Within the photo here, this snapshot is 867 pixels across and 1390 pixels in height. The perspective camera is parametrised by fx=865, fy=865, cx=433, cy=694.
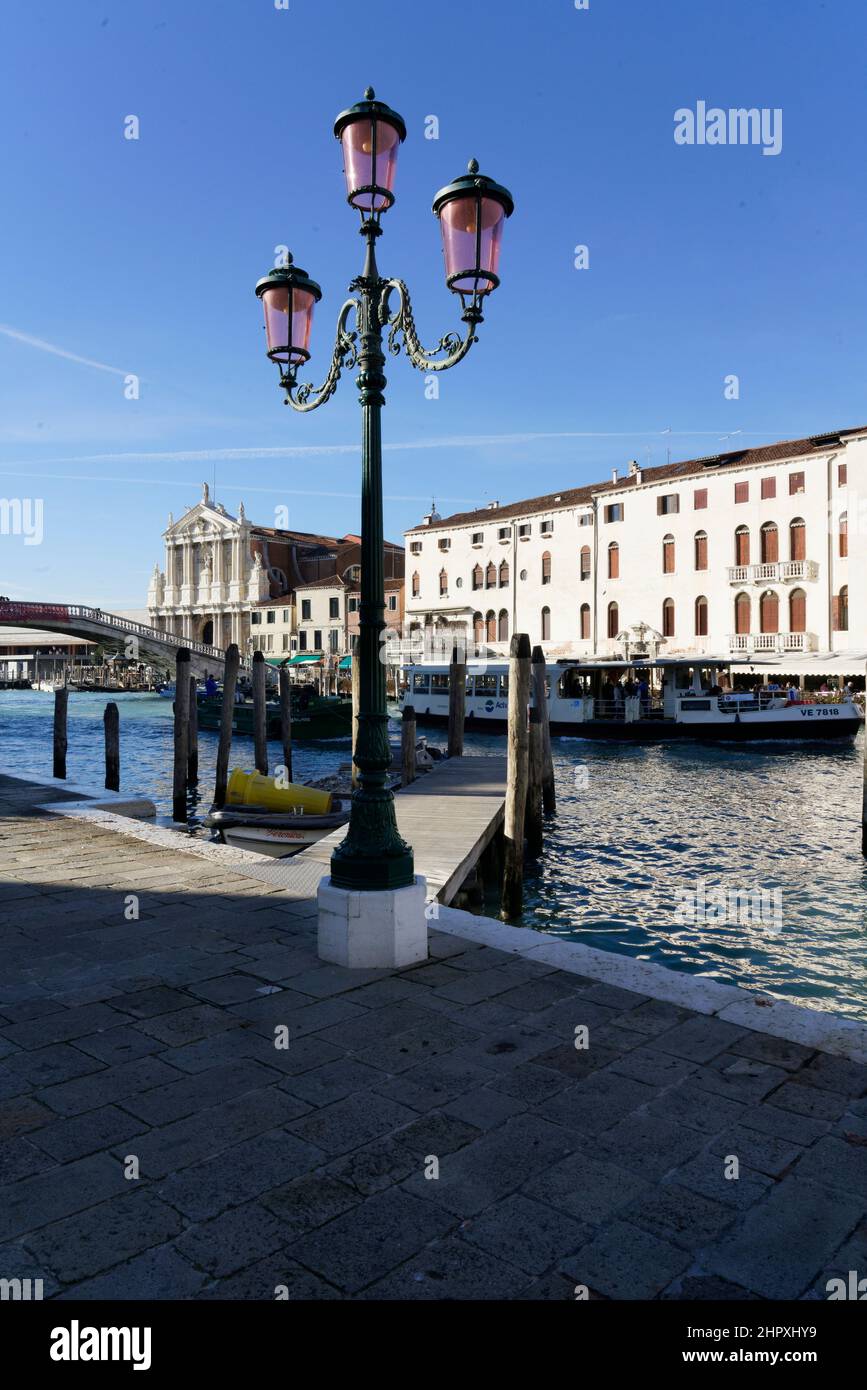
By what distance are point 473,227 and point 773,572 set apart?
1351 inches

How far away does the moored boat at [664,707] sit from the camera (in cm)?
2780

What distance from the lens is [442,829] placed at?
10.0 meters

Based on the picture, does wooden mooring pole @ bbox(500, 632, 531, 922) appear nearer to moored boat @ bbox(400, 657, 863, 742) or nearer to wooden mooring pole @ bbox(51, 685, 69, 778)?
wooden mooring pole @ bbox(51, 685, 69, 778)

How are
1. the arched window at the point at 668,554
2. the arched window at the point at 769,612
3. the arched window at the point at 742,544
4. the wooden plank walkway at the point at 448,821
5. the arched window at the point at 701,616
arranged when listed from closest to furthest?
the wooden plank walkway at the point at 448,821
the arched window at the point at 769,612
the arched window at the point at 742,544
the arched window at the point at 701,616
the arched window at the point at 668,554

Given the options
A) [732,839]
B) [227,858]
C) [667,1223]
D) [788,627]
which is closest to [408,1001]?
[667,1223]

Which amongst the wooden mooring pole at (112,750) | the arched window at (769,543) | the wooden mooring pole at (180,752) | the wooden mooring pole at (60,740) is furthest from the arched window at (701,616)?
the wooden mooring pole at (60,740)

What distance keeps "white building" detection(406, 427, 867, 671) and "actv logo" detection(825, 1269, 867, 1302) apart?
102 feet

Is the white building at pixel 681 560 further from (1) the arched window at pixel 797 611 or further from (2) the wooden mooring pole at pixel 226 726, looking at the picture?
(2) the wooden mooring pole at pixel 226 726

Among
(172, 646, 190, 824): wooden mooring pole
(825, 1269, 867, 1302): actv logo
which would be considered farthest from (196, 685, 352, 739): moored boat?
(825, 1269, 867, 1302): actv logo

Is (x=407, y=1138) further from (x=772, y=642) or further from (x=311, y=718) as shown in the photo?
(x=772, y=642)

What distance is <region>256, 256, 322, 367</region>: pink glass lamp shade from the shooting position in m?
5.12
